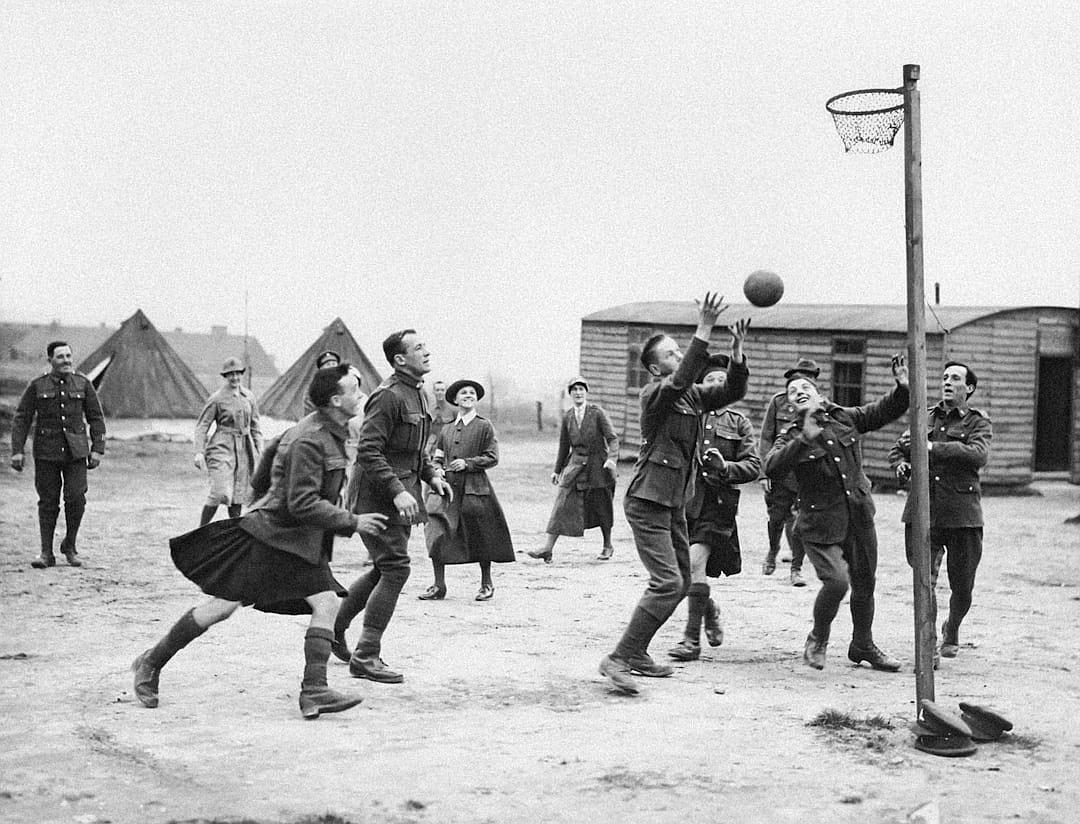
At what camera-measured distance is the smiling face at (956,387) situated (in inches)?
Result: 323

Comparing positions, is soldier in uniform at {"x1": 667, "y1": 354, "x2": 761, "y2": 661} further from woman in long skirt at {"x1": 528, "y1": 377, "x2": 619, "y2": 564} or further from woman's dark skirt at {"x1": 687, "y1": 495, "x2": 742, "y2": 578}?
woman in long skirt at {"x1": 528, "y1": 377, "x2": 619, "y2": 564}

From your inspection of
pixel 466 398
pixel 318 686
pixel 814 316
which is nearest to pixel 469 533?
pixel 466 398

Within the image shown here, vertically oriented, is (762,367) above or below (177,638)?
above

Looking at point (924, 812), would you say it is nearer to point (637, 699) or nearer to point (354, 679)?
point (637, 699)

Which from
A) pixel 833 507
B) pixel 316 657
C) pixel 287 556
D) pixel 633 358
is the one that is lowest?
pixel 316 657

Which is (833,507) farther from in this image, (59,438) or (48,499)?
(48,499)

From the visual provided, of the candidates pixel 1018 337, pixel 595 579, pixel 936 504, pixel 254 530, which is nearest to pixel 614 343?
pixel 1018 337

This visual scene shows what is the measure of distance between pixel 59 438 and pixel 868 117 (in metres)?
7.87

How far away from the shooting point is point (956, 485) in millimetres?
8117

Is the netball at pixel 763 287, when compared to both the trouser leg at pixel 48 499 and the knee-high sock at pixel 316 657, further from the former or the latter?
the trouser leg at pixel 48 499

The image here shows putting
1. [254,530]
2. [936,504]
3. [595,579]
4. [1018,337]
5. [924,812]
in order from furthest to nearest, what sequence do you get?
[1018,337] → [595,579] → [936,504] → [254,530] → [924,812]

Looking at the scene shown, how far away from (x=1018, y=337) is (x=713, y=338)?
550 centimetres

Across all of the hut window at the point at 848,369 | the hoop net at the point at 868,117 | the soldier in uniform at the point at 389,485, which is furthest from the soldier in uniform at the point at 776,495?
the hut window at the point at 848,369

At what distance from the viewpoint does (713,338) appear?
82.2 ft
